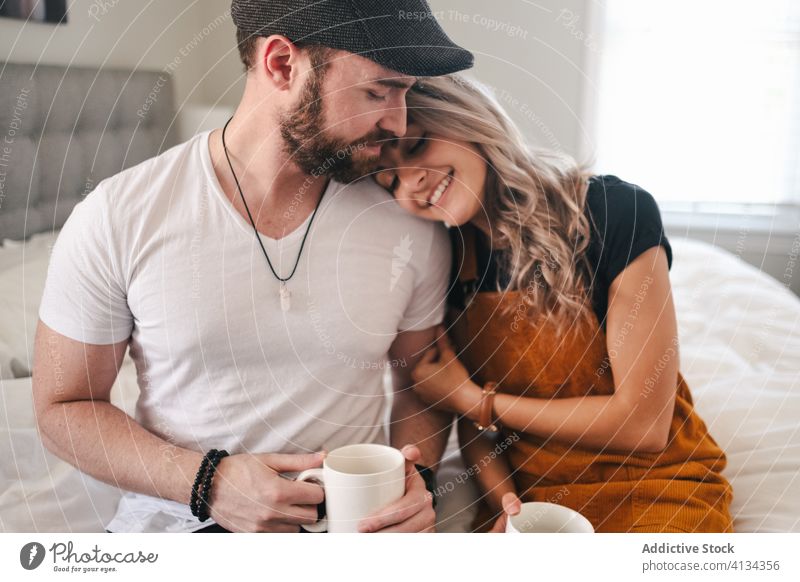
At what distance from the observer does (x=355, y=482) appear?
0.44 m

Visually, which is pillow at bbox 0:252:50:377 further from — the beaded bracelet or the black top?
the black top

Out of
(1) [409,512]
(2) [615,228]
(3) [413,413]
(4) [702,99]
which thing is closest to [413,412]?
(3) [413,413]

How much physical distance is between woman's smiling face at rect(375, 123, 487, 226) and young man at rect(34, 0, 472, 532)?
0.02m

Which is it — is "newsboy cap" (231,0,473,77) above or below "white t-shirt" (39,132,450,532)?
above

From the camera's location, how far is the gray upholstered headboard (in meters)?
0.48

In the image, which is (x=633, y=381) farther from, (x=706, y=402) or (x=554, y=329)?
(x=706, y=402)

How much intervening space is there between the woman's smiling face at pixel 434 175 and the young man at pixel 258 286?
0.7 inches

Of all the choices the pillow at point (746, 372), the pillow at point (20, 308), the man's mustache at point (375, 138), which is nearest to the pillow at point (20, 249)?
the pillow at point (20, 308)

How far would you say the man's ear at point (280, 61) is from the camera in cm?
Result: 45

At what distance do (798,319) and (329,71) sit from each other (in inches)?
18.9

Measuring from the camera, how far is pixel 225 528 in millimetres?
511

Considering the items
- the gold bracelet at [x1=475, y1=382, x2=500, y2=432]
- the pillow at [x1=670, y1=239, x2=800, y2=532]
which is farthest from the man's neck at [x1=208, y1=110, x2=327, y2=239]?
the pillow at [x1=670, y1=239, x2=800, y2=532]

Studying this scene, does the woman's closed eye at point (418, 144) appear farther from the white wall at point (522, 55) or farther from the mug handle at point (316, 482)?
the mug handle at point (316, 482)
